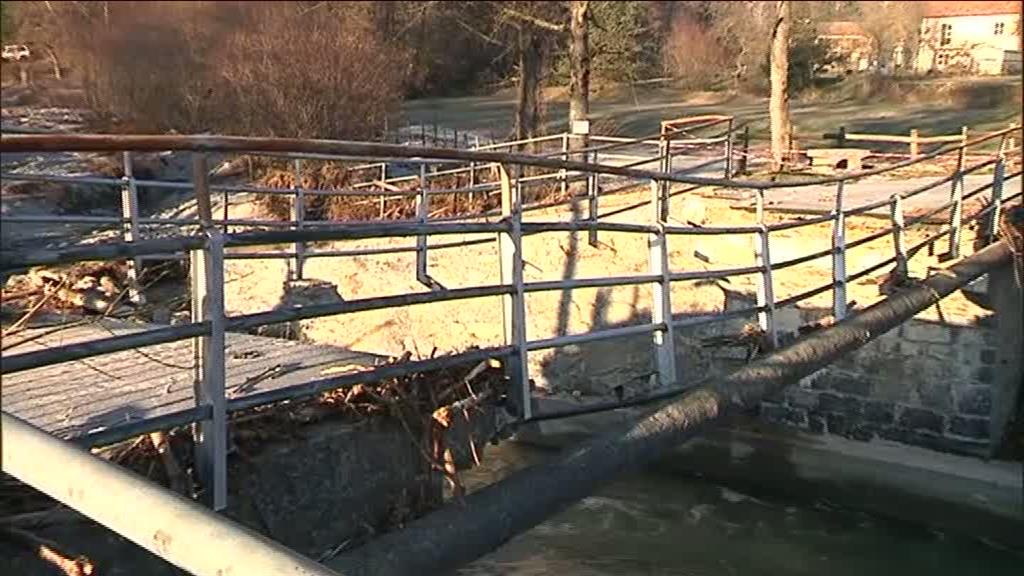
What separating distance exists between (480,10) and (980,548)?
61.1 feet

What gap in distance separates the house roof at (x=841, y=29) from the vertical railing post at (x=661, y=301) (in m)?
36.6

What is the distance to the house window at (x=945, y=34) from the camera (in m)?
41.2

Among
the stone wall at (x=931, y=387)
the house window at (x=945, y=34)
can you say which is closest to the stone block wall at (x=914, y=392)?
the stone wall at (x=931, y=387)

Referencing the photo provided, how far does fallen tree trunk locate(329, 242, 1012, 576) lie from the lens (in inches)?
111

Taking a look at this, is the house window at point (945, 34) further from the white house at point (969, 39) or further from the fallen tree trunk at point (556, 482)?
the fallen tree trunk at point (556, 482)

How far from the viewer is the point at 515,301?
12.1 ft

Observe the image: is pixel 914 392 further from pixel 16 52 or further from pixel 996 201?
pixel 16 52

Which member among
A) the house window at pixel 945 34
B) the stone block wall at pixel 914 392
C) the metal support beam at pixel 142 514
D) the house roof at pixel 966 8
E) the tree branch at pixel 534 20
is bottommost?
the stone block wall at pixel 914 392

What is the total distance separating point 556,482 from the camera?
10.7ft

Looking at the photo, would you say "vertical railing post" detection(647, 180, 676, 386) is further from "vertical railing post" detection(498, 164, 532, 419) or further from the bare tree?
the bare tree

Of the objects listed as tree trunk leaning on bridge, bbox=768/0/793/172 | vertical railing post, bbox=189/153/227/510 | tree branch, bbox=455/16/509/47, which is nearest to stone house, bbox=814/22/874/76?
tree branch, bbox=455/16/509/47

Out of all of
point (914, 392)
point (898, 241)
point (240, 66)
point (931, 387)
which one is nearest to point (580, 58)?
point (240, 66)

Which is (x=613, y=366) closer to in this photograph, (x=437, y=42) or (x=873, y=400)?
(x=873, y=400)

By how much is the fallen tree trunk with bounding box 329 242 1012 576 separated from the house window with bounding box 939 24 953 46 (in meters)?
40.4
